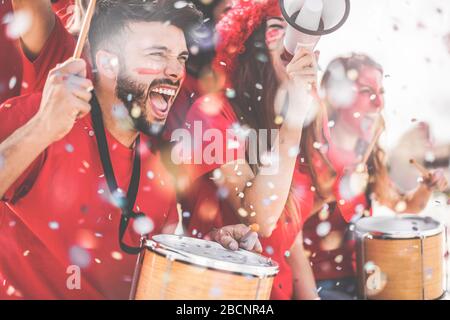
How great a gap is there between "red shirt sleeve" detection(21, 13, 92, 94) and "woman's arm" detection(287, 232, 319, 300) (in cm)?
102

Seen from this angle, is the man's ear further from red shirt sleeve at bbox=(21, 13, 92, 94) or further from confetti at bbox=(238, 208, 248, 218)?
confetti at bbox=(238, 208, 248, 218)

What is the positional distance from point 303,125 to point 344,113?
172mm

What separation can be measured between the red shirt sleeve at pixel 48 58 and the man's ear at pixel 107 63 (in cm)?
4

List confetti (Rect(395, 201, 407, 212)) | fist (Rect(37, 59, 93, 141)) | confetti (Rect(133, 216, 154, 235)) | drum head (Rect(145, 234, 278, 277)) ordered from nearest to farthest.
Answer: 1. drum head (Rect(145, 234, 278, 277))
2. fist (Rect(37, 59, 93, 141))
3. confetti (Rect(133, 216, 154, 235))
4. confetti (Rect(395, 201, 407, 212))

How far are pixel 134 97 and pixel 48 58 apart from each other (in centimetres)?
34

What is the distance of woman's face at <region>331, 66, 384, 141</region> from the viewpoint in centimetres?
207

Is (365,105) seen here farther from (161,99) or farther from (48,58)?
(48,58)

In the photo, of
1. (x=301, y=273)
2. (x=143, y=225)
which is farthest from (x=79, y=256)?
(x=301, y=273)

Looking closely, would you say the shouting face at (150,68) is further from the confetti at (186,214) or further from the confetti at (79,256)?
the confetti at (79,256)

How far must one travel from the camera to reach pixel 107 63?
1.97 metres

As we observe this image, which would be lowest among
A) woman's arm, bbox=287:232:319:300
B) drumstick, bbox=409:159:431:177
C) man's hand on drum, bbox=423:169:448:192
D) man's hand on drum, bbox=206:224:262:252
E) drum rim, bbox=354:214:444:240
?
woman's arm, bbox=287:232:319:300

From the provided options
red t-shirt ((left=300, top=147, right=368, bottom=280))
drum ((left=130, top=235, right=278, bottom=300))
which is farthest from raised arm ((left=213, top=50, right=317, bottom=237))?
drum ((left=130, top=235, right=278, bottom=300))

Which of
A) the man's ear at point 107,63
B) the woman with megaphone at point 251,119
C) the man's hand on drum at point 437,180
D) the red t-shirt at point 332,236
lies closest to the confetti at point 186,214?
the woman with megaphone at point 251,119
